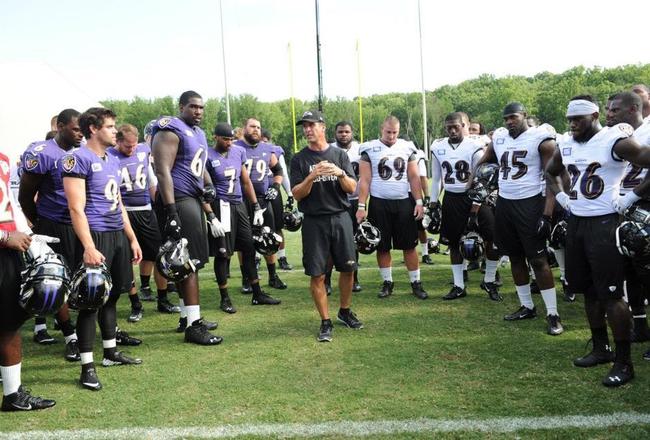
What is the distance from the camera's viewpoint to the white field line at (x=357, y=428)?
142 inches

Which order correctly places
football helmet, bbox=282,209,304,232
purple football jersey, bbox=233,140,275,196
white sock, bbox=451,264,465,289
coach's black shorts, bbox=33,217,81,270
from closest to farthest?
coach's black shorts, bbox=33,217,81,270 < white sock, bbox=451,264,465,289 < purple football jersey, bbox=233,140,275,196 < football helmet, bbox=282,209,304,232

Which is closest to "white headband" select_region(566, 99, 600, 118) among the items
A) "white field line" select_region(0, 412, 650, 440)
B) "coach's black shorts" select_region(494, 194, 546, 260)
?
"coach's black shorts" select_region(494, 194, 546, 260)

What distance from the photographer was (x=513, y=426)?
11.8 ft

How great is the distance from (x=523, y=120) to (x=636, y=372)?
275 cm

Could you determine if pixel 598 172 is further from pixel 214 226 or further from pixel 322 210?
pixel 214 226

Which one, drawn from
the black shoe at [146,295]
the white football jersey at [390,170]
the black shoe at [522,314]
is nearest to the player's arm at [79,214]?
the black shoe at [146,295]

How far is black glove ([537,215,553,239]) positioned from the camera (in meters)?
5.64

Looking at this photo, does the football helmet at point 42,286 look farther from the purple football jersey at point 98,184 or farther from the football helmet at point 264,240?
the football helmet at point 264,240

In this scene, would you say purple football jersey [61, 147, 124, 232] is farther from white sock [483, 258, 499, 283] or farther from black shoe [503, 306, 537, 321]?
white sock [483, 258, 499, 283]

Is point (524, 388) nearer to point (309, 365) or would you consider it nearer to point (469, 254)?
point (309, 365)

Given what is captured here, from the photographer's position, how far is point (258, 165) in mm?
8664

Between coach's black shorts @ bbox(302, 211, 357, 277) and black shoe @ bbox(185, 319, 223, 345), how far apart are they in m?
1.16

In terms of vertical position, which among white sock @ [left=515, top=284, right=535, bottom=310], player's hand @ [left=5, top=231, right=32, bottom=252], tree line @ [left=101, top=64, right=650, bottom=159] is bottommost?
white sock @ [left=515, top=284, right=535, bottom=310]

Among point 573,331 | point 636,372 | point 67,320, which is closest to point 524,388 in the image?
point 636,372
